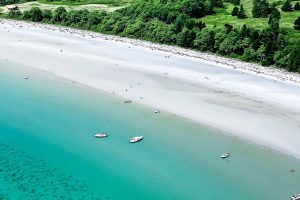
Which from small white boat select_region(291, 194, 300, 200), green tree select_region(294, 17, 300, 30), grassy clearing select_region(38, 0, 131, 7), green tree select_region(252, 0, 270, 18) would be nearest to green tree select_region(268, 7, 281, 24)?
green tree select_region(252, 0, 270, 18)

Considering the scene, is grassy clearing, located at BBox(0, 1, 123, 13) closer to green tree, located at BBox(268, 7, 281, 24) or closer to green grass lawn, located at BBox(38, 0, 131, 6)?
green grass lawn, located at BBox(38, 0, 131, 6)

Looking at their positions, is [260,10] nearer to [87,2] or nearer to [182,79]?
[182,79]

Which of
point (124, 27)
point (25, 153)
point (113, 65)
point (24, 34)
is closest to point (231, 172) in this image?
point (25, 153)

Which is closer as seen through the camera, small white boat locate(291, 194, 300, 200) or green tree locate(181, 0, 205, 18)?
small white boat locate(291, 194, 300, 200)

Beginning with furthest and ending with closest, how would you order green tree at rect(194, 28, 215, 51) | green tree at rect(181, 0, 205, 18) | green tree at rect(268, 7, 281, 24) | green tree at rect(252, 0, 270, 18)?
1. green tree at rect(181, 0, 205, 18)
2. green tree at rect(252, 0, 270, 18)
3. green tree at rect(268, 7, 281, 24)
4. green tree at rect(194, 28, 215, 51)

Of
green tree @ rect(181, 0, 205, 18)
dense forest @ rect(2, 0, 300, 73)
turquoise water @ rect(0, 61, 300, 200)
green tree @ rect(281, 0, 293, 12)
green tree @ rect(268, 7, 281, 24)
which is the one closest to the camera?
turquoise water @ rect(0, 61, 300, 200)

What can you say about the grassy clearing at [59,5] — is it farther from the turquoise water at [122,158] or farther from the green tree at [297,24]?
the turquoise water at [122,158]

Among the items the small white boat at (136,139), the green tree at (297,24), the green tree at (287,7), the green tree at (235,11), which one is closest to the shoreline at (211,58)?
→ the green tree at (297,24)

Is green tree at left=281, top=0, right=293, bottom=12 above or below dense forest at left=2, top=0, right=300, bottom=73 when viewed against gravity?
above
